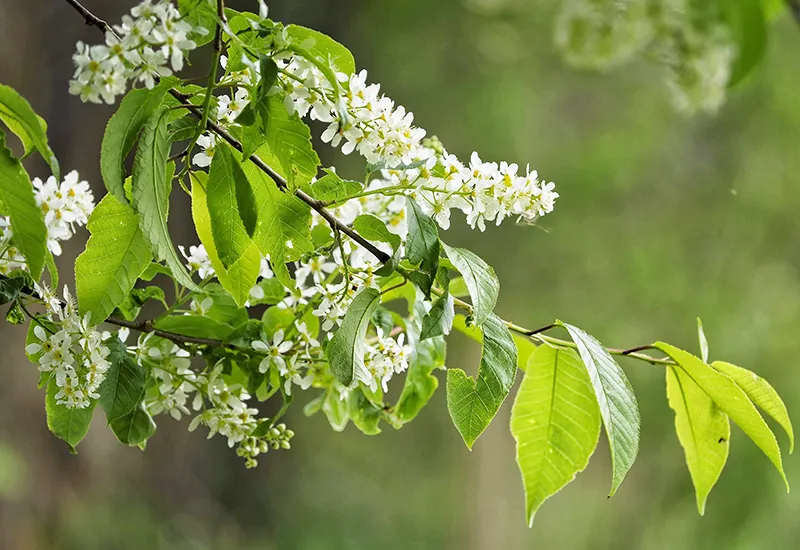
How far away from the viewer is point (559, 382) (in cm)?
52

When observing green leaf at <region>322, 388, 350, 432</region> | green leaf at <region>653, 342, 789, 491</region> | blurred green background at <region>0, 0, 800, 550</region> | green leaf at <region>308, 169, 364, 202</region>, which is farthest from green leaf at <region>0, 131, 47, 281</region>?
blurred green background at <region>0, 0, 800, 550</region>

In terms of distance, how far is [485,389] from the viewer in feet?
1.52

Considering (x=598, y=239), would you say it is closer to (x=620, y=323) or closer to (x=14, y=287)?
(x=620, y=323)

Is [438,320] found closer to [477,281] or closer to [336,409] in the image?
[477,281]

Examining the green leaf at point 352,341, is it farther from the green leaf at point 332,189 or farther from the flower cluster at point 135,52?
the flower cluster at point 135,52

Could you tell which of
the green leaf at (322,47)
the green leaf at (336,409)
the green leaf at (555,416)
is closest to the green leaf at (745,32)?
the green leaf at (322,47)

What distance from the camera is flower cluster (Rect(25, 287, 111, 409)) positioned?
46cm

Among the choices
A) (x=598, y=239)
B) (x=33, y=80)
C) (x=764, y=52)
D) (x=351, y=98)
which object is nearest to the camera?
(x=764, y=52)

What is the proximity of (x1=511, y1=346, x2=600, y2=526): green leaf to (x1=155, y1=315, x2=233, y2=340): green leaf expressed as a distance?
0.63ft

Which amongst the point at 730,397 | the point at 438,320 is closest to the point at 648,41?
the point at 438,320

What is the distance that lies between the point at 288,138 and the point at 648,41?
17 centimetres

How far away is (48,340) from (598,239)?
7.46 ft

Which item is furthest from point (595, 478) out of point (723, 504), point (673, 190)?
point (673, 190)

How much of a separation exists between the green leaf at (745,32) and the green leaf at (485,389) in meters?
0.25
